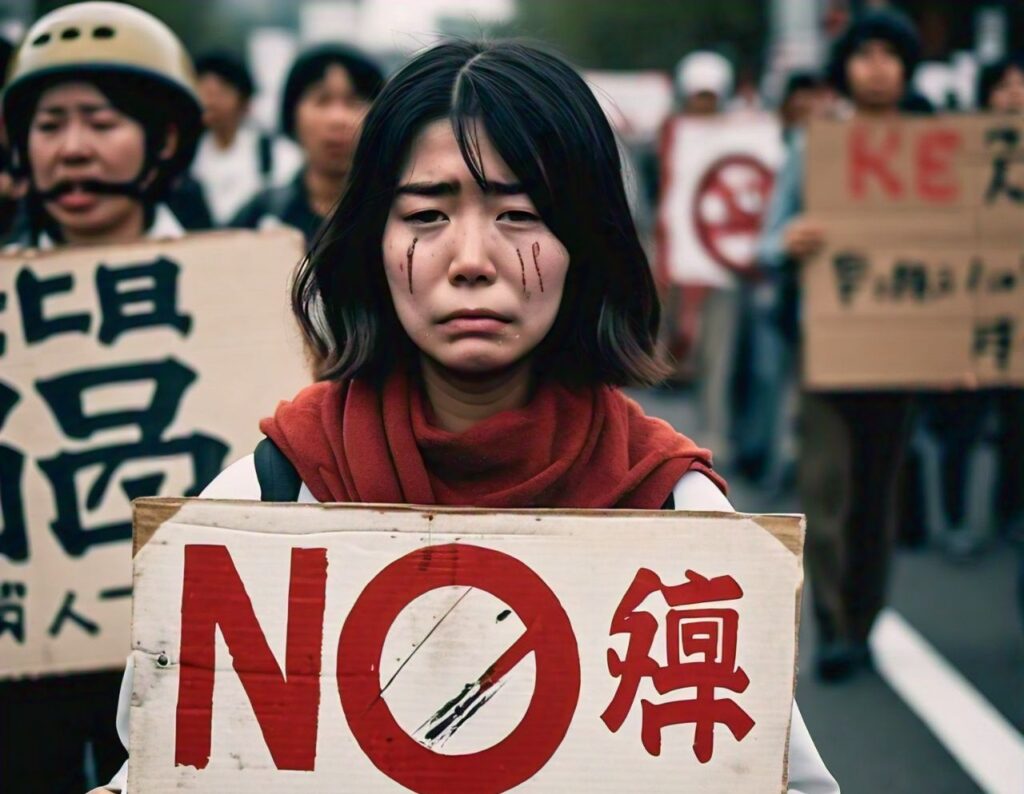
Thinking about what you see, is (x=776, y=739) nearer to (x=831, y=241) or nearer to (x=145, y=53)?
(x=145, y=53)

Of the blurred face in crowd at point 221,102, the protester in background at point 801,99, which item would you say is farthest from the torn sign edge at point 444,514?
the protester in background at point 801,99

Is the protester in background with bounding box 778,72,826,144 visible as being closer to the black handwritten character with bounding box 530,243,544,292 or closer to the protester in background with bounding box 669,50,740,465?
→ the protester in background with bounding box 669,50,740,465

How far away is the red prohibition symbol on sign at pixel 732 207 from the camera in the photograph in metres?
10.1

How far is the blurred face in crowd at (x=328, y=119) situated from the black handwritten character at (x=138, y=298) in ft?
6.49

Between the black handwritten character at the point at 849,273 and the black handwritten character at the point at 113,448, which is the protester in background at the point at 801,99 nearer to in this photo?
the black handwritten character at the point at 849,273

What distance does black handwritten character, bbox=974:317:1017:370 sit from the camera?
17.8ft

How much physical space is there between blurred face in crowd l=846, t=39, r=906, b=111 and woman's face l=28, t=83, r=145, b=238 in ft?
9.88

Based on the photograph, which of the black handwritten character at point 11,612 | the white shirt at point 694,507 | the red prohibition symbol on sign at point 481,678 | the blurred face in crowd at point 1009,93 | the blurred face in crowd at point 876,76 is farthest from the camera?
the blurred face in crowd at point 1009,93

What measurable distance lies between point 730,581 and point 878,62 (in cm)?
415

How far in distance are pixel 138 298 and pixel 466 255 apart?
4.29 ft

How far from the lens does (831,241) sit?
5422mm

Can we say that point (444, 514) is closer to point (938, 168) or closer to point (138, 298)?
point (138, 298)

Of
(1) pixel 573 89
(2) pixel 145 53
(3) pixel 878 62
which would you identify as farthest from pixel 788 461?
(1) pixel 573 89

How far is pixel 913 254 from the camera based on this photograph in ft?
A: 17.7
